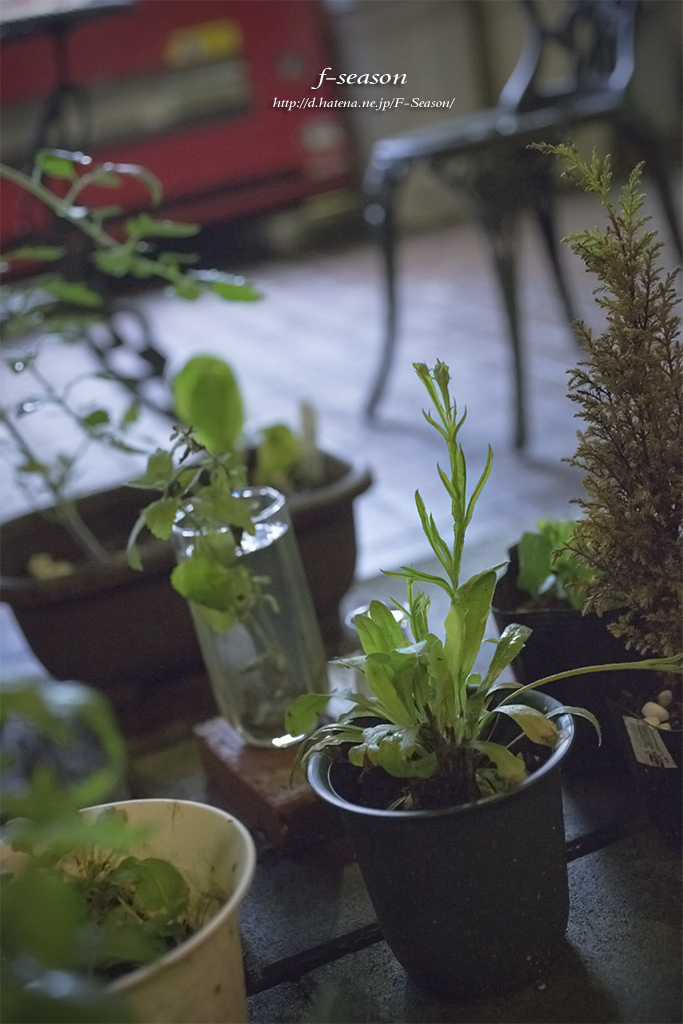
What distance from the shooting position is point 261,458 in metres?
1.67

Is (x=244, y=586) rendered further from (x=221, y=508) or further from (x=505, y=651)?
(x=505, y=651)

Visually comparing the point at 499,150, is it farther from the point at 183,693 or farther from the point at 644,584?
the point at 644,584

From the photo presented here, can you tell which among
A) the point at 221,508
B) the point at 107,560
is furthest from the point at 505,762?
the point at 107,560

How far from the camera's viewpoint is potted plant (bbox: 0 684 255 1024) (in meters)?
0.53

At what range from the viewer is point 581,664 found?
1.09 metres

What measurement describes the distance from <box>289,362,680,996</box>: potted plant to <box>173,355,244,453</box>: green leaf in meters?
0.36

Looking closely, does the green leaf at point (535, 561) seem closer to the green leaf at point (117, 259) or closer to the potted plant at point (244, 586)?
the potted plant at point (244, 586)

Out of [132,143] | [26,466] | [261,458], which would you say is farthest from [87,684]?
[132,143]

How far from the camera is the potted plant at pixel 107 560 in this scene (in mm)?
1427

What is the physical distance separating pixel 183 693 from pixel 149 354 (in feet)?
3.08

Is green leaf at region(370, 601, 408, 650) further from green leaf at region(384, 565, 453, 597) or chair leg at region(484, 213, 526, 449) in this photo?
chair leg at region(484, 213, 526, 449)

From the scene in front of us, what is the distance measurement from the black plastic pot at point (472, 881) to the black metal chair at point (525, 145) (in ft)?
5.07

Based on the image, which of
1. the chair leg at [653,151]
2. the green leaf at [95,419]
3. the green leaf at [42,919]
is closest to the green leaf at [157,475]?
the green leaf at [95,419]

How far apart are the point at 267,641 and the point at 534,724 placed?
392 millimetres
